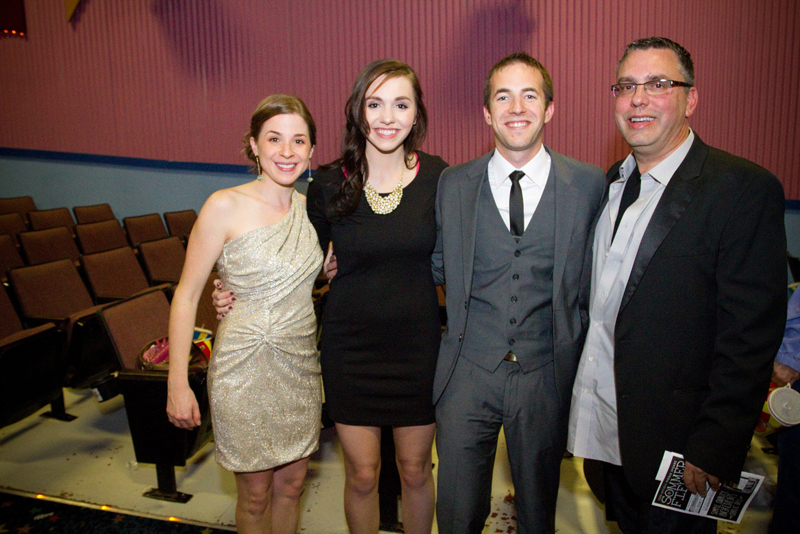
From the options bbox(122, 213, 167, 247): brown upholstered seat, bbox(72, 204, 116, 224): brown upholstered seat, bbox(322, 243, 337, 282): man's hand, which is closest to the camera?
bbox(322, 243, 337, 282): man's hand

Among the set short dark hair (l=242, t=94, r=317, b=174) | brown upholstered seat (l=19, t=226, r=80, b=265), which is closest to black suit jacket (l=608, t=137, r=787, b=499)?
short dark hair (l=242, t=94, r=317, b=174)

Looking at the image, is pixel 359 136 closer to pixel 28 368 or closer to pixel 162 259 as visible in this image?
pixel 28 368

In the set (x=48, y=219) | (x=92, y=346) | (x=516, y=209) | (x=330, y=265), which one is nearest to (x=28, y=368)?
(x=92, y=346)

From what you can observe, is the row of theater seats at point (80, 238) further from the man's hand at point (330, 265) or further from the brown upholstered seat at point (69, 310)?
the man's hand at point (330, 265)

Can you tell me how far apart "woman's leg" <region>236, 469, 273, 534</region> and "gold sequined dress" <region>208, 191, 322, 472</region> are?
0.06 meters

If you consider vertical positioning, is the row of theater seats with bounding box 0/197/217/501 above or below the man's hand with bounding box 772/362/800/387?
below

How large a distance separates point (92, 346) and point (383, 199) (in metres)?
2.19

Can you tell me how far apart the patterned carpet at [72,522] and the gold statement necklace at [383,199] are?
158 cm

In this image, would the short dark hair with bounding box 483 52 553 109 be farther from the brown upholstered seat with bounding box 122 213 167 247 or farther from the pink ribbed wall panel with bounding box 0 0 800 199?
the brown upholstered seat with bounding box 122 213 167 247

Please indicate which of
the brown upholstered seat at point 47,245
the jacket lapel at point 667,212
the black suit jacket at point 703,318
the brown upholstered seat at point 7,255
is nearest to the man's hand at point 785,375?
the black suit jacket at point 703,318

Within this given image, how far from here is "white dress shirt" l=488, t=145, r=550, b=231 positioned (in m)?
1.66

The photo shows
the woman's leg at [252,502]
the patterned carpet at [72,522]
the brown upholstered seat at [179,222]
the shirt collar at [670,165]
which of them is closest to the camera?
the shirt collar at [670,165]

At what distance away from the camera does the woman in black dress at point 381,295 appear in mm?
1795

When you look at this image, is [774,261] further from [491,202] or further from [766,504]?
[766,504]
